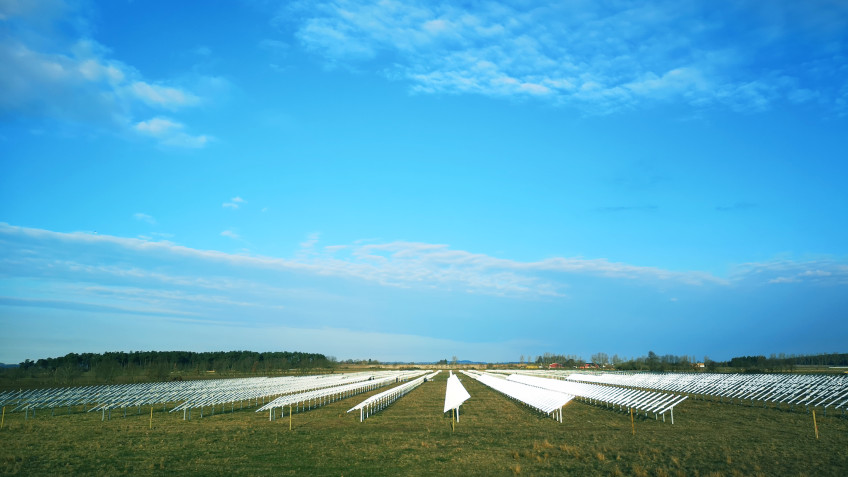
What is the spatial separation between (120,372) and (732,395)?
10235 cm

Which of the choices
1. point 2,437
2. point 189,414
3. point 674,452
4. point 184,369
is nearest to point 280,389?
point 189,414

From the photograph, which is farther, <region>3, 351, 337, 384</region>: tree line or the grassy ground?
<region>3, 351, 337, 384</region>: tree line

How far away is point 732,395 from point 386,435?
111ft

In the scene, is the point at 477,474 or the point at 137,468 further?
the point at 137,468

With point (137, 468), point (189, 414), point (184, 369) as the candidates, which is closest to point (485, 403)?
point (189, 414)

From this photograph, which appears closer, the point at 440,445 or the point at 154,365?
the point at 440,445

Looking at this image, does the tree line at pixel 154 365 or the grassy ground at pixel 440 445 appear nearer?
the grassy ground at pixel 440 445

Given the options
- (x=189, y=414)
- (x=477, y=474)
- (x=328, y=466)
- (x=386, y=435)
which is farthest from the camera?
(x=189, y=414)

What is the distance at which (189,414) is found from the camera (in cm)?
3581

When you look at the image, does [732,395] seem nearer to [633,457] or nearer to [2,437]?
[633,457]

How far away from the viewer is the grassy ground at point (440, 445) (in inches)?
630

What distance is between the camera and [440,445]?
797 inches

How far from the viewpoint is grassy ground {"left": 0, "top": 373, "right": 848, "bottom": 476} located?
16.0 meters

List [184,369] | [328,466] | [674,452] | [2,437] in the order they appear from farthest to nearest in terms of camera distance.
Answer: [184,369] < [2,437] < [674,452] < [328,466]
